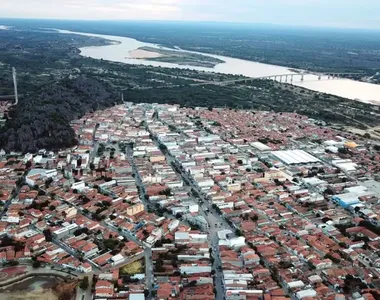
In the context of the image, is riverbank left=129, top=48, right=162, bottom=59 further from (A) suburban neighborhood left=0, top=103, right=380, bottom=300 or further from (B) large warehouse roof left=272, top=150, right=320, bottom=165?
(B) large warehouse roof left=272, top=150, right=320, bottom=165

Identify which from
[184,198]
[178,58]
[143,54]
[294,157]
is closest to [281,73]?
[178,58]

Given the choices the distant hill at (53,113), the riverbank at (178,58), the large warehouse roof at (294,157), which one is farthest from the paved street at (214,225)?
the riverbank at (178,58)

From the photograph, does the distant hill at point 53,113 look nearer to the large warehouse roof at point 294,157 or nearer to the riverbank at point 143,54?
the large warehouse roof at point 294,157

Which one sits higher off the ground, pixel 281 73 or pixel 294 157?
pixel 294 157

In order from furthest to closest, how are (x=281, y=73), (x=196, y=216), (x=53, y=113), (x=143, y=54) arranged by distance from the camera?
1. (x=143, y=54)
2. (x=281, y=73)
3. (x=53, y=113)
4. (x=196, y=216)

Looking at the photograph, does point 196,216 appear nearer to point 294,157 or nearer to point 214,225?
point 214,225

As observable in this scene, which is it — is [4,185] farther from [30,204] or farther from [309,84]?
[309,84]
